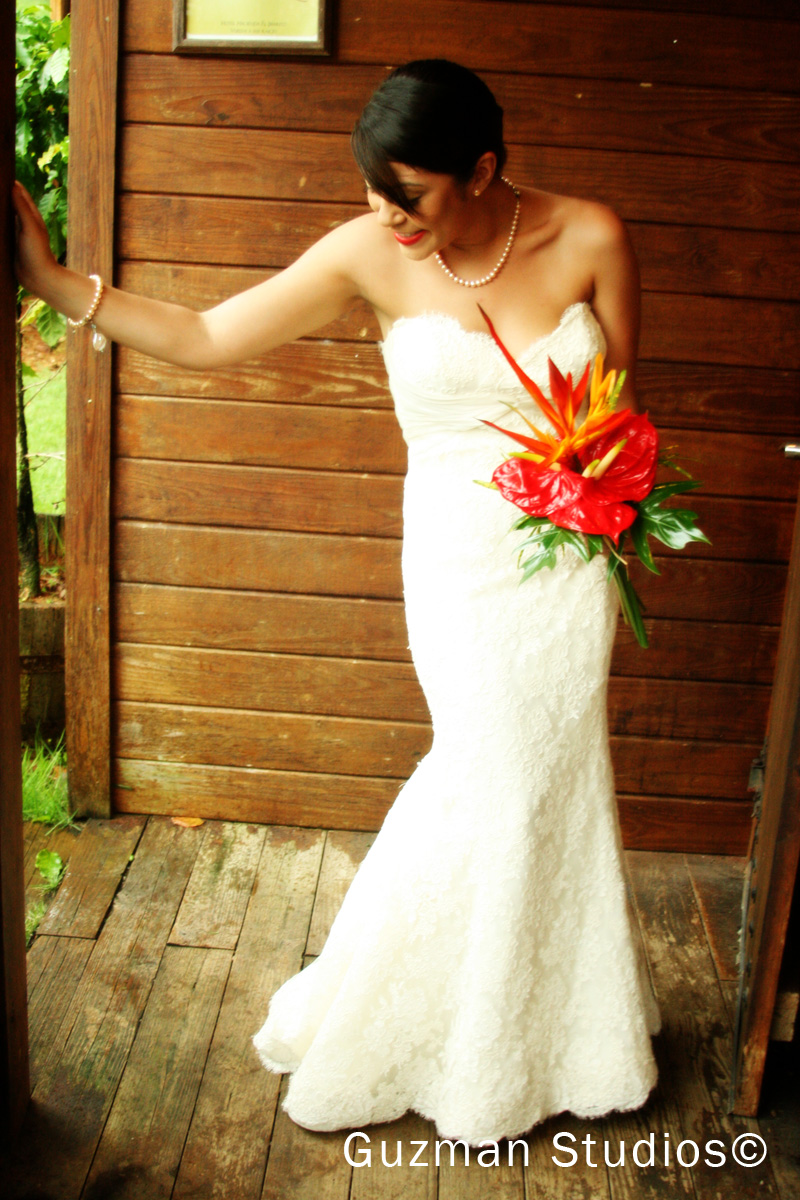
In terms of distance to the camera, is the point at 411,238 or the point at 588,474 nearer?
the point at 588,474

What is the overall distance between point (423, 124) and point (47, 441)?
3.25m

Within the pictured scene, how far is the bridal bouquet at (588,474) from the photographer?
5.53 feet

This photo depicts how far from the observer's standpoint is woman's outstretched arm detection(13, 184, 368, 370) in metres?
1.90

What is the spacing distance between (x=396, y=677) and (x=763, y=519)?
109cm

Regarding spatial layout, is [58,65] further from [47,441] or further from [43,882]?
[43,882]

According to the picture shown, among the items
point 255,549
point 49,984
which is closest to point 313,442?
point 255,549

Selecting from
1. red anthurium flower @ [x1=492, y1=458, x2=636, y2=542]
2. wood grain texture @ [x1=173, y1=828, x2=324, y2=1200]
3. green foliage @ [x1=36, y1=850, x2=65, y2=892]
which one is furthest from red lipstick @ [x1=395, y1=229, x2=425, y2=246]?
green foliage @ [x1=36, y1=850, x2=65, y2=892]

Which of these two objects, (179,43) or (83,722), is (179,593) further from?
(179,43)

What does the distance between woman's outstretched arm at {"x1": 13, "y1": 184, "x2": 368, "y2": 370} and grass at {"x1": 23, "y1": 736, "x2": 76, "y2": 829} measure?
1.63 m

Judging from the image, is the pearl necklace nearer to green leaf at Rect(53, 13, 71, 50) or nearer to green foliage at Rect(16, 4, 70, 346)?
green foliage at Rect(16, 4, 70, 346)

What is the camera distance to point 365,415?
111 inches

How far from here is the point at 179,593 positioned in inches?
118

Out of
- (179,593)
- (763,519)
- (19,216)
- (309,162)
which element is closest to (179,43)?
(309,162)

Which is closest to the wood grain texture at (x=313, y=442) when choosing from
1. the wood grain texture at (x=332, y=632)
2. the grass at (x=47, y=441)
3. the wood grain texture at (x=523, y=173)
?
the wood grain texture at (x=332, y=632)
